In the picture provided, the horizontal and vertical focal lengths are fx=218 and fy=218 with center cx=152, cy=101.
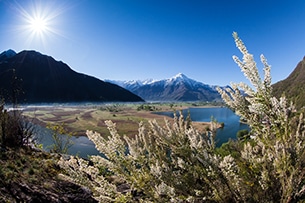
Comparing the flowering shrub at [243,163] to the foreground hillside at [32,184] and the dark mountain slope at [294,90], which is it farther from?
the foreground hillside at [32,184]

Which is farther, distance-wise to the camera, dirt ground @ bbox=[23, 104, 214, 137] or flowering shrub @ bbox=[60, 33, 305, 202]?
dirt ground @ bbox=[23, 104, 214, 137]

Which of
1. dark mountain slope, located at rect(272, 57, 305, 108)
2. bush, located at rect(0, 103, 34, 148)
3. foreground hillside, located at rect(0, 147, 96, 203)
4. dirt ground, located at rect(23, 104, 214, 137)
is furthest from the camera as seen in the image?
dirt ground, located at rect(23, 104, 214, 137)

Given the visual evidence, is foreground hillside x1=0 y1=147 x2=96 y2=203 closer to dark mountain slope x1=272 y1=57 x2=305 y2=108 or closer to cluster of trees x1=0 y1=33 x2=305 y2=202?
cluster of trees x1=0 y1=33 x2=305 y2=202

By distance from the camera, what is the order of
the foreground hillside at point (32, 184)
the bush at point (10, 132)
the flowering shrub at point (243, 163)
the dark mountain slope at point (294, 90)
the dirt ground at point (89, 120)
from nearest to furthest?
the flowering shrub at point (243, 163)
the dark mountain slope at point (294, 90)
the foreground hillside at point (32, 184)
the bush at point (10, 132)
the dirt ground at point (89, 120)

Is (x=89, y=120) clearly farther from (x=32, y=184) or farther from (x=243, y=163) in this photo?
(x=243, y=163)

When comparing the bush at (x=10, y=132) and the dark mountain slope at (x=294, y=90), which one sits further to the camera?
the bush at (x=10, y=132)

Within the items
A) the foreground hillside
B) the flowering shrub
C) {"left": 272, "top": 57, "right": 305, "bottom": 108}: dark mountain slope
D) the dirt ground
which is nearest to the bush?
the foreground hillside

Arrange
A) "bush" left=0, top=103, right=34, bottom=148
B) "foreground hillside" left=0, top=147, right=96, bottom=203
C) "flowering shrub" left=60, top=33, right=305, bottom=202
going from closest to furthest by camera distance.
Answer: "flowering shrub" left=60, top=33, right=305, bottom=202 < "foreground hillside" left=0, top=147, right=96, bottom=203 < "bush" left=0, top=103, right=34, bottom=148

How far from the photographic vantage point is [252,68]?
6.29 ft

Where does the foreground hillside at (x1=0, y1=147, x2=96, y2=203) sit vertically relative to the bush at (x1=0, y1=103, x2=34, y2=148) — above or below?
below

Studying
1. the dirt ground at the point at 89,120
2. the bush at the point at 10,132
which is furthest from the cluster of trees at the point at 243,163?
the dirt ground at the point at 89,120

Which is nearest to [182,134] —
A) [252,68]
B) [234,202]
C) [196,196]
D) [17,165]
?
[196,196]

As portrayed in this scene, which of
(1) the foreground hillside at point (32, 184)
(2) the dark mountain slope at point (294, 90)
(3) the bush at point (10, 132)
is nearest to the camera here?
(2) the dark mountain slope at point (294, 90)

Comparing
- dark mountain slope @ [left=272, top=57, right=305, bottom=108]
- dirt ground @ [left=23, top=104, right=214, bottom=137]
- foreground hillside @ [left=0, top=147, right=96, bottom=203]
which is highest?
dark mountain slope @ [left=272, top=57, right=305, bottom=108]
